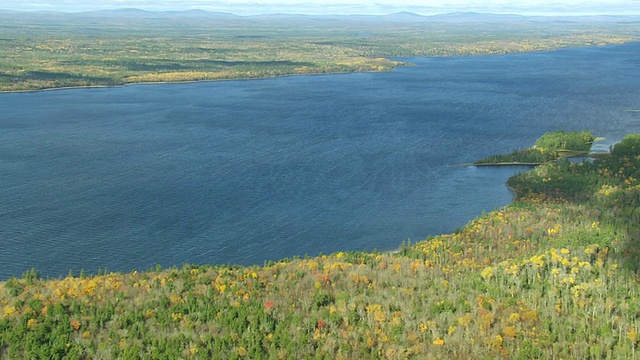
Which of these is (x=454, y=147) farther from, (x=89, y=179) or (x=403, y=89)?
(x=403, y=89)

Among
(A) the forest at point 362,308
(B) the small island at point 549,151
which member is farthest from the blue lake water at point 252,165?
(A) the forest at point 362,308

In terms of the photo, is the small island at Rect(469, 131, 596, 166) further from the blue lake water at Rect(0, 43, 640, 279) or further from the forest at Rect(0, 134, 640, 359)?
the forest at Rect(0, 134, 640, 359)

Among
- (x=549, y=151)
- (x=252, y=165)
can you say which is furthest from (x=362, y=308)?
(x=549, y=151)

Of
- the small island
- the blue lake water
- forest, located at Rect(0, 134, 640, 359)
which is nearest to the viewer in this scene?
forest, located at Rect(0, 134, 640, 359)

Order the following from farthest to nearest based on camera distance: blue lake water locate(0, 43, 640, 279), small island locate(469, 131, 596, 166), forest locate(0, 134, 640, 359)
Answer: small island locate(469, 131, 596, 166), blue lake water locate(0, 43, 640, 279), forest locate(0, 134, 640, 359)

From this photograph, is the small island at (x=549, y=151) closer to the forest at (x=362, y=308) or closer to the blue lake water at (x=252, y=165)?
the blue lake water at (x=252, y=165)

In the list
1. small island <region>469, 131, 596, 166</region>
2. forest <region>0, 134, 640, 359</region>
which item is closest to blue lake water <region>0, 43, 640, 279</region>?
small island <region>469, 131, 596, 166</region>
